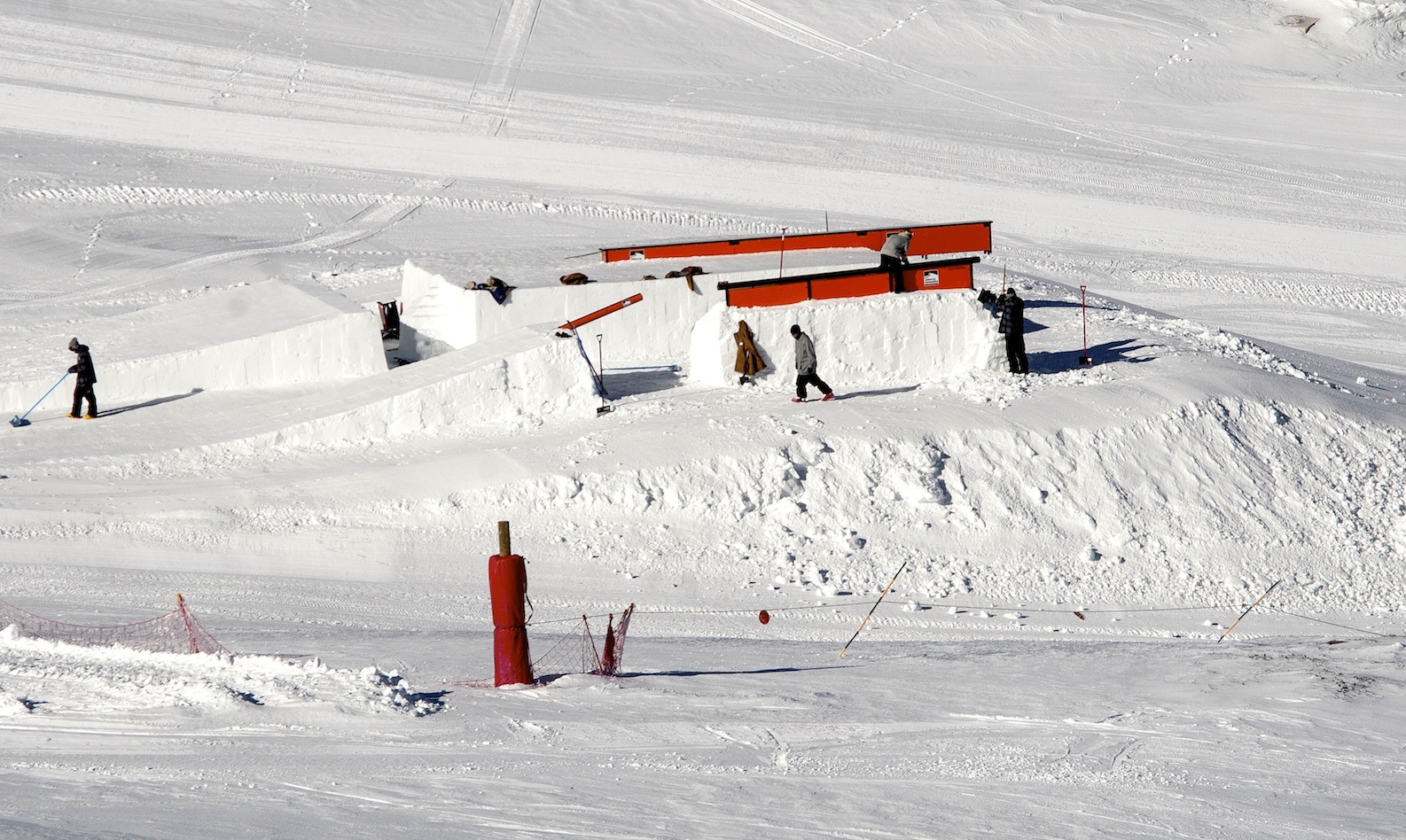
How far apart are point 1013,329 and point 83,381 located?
Answer: 10.8 metres

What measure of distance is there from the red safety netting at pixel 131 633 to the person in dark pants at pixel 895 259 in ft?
30.6

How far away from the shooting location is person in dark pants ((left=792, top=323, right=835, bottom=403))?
53.1 ft

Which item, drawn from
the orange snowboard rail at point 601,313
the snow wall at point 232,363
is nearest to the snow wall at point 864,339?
the orange snowboard rail at point 601,313

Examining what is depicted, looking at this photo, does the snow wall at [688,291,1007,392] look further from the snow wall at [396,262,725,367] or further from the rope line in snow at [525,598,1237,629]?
the rope line in snow at [525,598,1237,629]

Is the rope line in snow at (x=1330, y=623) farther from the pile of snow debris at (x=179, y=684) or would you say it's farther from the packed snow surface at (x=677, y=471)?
the pile of snow debris at (x=179, y=684)

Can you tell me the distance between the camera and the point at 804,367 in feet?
53.5

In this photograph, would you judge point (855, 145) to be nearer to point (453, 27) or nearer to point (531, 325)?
point (453, 27)

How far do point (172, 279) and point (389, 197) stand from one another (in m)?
6.53

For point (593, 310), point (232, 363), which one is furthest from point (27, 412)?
point (593, 310)

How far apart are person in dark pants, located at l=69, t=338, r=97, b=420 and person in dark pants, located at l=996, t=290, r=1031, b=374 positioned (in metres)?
10.6

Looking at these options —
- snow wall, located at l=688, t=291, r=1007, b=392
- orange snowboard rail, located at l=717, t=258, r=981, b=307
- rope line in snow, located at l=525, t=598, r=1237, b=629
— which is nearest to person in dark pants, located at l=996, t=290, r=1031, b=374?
snow wall, located at l=688, t=291, r=1007, b=392

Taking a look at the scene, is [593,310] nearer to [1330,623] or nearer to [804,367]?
[804,367]

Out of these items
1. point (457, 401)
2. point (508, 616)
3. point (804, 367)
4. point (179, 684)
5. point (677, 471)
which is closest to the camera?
point (179, 684)

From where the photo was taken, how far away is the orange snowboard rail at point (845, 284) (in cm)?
1711
